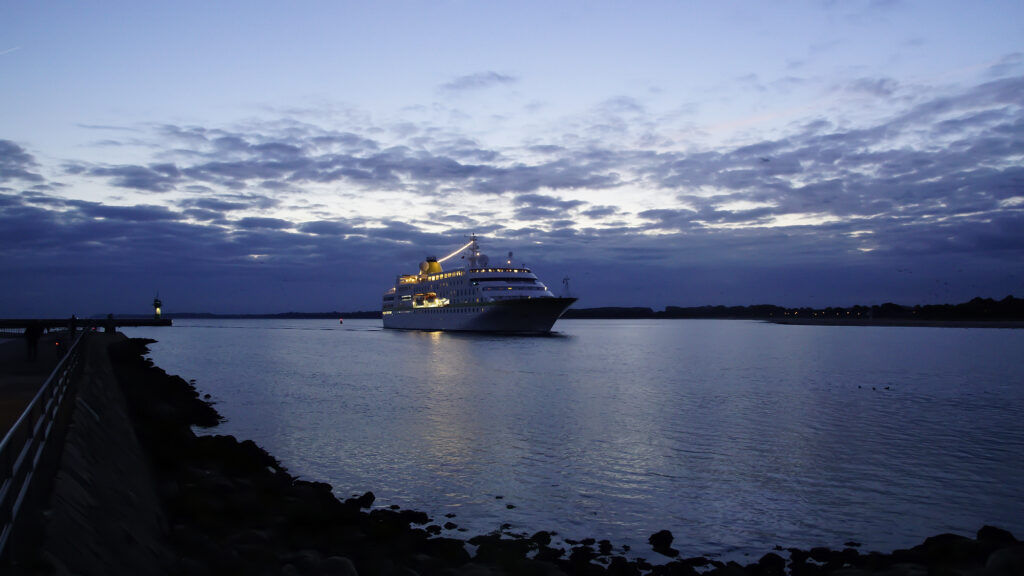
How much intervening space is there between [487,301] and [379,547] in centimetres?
6159

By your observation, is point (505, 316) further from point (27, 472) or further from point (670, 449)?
point (27, 472)

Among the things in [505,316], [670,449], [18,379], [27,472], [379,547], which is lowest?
[670,449]

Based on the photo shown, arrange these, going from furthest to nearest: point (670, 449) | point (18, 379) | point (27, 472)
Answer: point (670, 449) → point (18, 379) → point (27, 472)

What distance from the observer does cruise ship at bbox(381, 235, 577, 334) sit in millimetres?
70188

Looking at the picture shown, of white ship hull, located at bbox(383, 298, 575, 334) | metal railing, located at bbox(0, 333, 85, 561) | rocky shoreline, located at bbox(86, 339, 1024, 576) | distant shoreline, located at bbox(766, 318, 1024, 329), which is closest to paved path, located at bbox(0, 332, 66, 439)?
metal railing, located at bbox(0, 333, 85, 561)

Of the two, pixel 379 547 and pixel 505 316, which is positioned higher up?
pixel 505 316

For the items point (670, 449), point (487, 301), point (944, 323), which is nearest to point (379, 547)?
point (670, 449)

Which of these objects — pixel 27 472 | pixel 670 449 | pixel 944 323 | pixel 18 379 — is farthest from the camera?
pixel 944 323

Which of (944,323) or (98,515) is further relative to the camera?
(944,323)

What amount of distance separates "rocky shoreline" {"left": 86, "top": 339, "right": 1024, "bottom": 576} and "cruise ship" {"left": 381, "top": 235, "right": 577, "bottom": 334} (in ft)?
188

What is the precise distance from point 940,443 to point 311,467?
16.1 meters

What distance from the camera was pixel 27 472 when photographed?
595 cm

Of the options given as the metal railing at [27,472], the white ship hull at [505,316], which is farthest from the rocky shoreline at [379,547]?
the white ship hull at [505,316]

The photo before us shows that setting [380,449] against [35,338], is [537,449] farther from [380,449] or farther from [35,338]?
[35,338]
